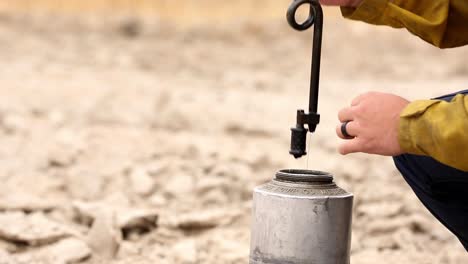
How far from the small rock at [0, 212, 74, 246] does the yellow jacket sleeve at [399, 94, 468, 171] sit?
5.02 ft

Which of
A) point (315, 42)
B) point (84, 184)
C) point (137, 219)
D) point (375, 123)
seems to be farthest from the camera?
point (84, 184)

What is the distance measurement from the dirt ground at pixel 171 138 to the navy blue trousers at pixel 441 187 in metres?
0.31

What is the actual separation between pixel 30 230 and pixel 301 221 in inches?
52.4

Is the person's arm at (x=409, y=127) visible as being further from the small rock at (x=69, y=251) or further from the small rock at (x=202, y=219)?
the small rock at (x=202, y=219)

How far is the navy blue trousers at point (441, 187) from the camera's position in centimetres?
204

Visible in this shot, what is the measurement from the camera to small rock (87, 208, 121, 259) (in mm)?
2924

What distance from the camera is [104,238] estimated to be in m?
2.94

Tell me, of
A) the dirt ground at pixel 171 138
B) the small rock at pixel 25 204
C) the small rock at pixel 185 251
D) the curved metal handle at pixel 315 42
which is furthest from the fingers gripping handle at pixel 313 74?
the small rock at pixel 25 204

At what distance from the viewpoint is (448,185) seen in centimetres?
206

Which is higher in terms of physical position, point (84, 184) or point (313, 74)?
point (313, 74)

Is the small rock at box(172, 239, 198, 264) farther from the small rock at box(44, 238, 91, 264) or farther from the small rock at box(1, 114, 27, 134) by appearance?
the small rock at box(1, 114, 27, 134)

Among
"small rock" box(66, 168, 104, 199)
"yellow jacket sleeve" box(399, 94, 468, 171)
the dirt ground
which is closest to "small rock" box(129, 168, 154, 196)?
the dirt ground

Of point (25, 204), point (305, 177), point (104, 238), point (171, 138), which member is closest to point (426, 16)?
point (305, 177)

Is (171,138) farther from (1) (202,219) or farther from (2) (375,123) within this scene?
(2) (375,123)
